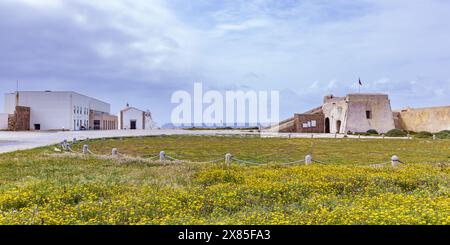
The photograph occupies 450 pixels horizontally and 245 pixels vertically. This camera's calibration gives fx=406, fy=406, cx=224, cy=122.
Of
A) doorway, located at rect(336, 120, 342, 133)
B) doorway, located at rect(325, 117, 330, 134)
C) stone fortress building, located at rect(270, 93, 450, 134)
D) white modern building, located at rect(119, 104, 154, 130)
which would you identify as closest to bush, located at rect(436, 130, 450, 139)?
stone fortress building, located at rect(270, 93, 450, 134)

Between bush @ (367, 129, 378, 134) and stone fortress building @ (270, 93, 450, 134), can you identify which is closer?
bush @ (367, 129, 378, 134)

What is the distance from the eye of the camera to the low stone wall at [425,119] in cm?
5959

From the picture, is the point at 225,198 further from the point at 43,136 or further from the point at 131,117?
the point at 131,117

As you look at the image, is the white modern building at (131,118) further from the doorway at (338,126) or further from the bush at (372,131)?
the bush at (372,131)

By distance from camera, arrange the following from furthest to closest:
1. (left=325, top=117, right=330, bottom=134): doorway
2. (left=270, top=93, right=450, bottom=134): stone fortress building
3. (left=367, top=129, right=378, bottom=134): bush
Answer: (left=325, top=117, right=330, bottom=134): doorway < (left=270, top=93, right=450, bottom=134): stone fortress building < (left=367, top=129, right=378, bottom=134): bush

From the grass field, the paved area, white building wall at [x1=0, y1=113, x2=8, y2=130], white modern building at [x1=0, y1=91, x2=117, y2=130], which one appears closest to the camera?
the grass field

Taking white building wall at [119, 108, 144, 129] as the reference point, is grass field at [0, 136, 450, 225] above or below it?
below

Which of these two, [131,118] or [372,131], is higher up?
[131,118]

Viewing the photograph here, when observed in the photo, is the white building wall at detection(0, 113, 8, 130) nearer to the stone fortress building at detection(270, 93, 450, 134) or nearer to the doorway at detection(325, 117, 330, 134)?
the stone fortress building at detection(270, 93, 450, 134)

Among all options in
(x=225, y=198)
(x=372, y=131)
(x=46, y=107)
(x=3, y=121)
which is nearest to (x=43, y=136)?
(x=3, y=121)

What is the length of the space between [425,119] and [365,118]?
29.8 feet

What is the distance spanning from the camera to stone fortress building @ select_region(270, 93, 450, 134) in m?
61.7

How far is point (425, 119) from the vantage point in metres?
62.6
